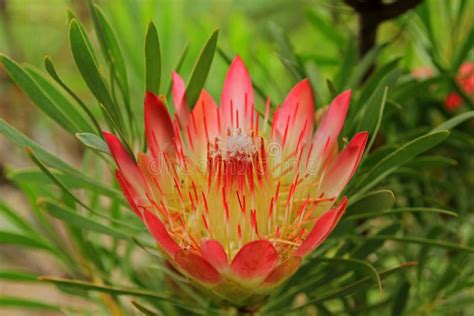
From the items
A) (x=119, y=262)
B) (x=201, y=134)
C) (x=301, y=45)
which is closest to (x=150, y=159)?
(x=201, y=134)

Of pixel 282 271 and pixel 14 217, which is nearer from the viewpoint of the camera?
pixel 282 271

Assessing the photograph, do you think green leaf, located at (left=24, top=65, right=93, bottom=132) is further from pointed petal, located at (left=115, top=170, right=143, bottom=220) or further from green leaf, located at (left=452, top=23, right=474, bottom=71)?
green leaf, located at (left=452, top=23, right=474, bottom=71)

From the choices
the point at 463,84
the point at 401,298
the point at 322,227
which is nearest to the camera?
the point at 322,227

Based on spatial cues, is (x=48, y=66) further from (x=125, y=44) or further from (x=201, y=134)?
(x=125, y=44)

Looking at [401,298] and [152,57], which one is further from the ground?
[152,57]

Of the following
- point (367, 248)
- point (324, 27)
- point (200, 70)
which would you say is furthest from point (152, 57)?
point (324, 27)

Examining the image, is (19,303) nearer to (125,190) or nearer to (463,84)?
(125,190)

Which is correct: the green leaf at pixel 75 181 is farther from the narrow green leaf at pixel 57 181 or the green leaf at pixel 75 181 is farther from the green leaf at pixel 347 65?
the green leaf at pixel 347 65

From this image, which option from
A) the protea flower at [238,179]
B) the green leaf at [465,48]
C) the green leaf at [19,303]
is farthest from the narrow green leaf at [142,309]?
the green leaf at [465,48]
